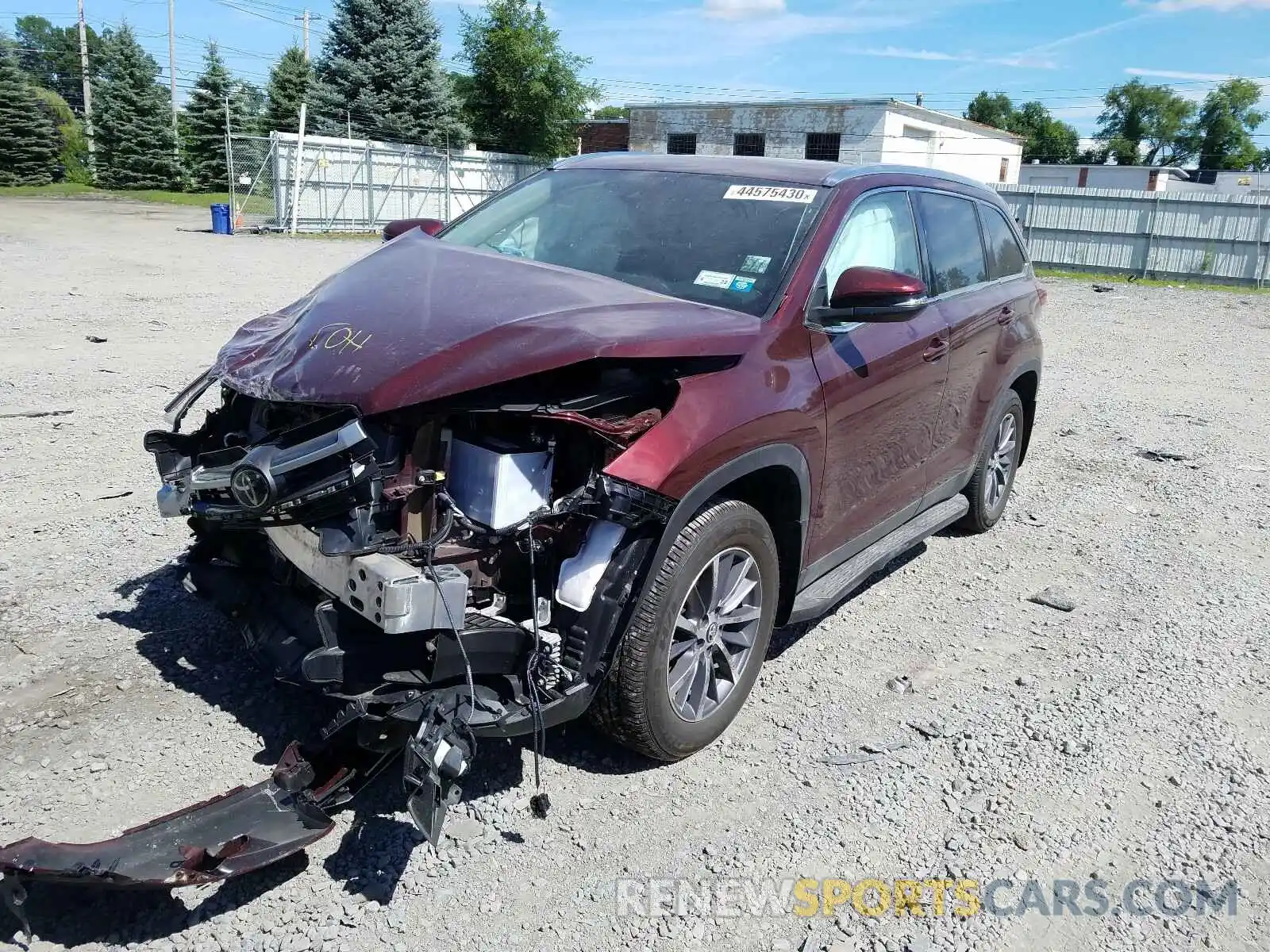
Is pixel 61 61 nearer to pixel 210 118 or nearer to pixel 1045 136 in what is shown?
pixel 210 118

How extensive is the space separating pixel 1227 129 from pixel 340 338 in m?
108

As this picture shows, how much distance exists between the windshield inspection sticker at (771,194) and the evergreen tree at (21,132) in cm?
4679

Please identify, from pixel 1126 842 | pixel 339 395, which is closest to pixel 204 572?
pixel 339 395

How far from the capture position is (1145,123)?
93062 millimetres

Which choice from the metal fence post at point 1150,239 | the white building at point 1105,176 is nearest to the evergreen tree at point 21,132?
the metal fence post at point 1150,239

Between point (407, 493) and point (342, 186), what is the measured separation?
2869 cm

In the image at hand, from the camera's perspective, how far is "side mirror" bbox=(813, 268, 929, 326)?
372 cm

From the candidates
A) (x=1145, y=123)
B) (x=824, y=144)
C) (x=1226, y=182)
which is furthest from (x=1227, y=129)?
(x=824, y=144)

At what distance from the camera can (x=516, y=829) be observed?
3170mm

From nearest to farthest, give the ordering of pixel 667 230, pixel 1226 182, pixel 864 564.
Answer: pixel 667 230, pixel 864 564, pixel 1226 182

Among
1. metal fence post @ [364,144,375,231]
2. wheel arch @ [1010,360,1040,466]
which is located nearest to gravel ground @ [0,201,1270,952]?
wheel arch @ [1010,360,1040,466]

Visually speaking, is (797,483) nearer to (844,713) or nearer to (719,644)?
(719,644)

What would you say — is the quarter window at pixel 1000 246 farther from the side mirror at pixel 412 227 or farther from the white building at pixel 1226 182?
the white building at pixel 1226 182

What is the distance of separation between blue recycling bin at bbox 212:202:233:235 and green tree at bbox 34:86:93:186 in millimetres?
23841
